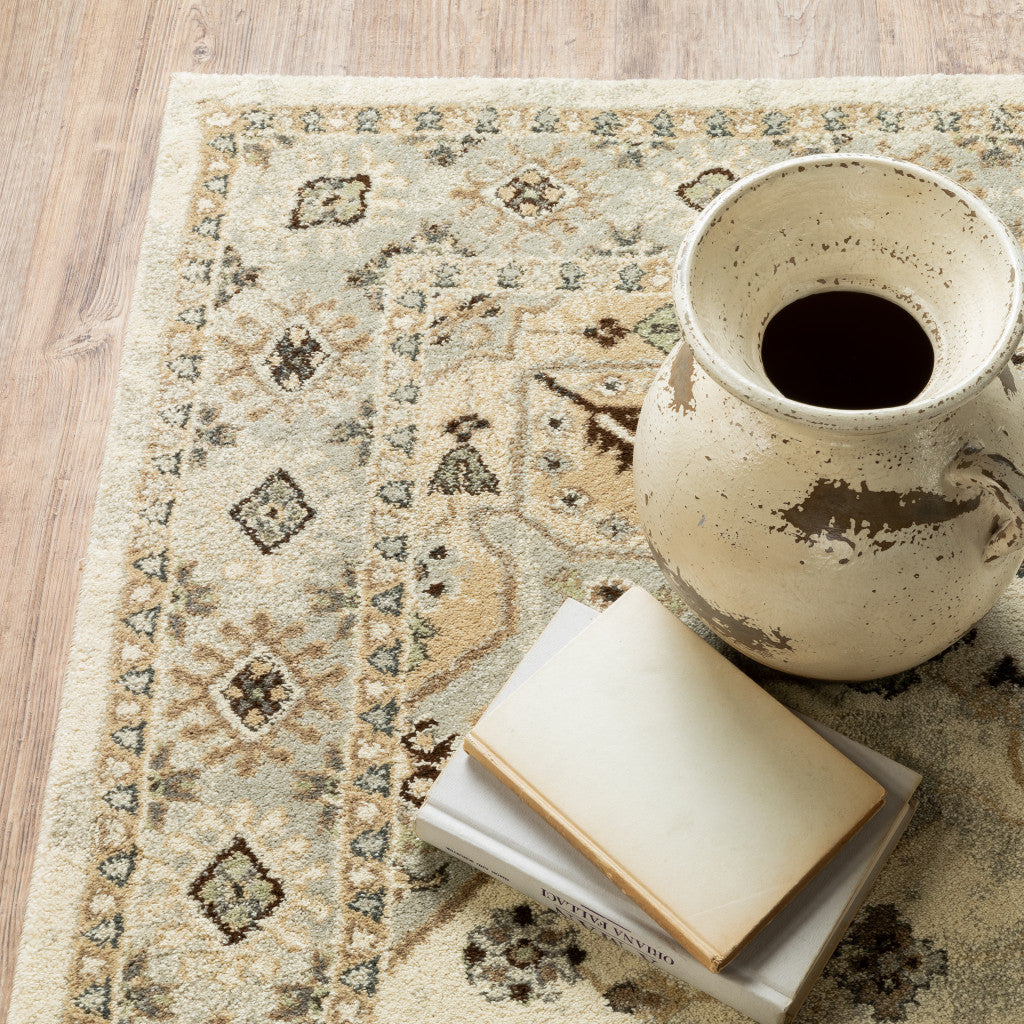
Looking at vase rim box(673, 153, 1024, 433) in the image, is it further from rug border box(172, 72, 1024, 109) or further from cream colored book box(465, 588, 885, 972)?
rug border box(172, 72, 1024, 109)

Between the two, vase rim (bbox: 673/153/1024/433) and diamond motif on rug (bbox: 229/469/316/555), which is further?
diamond motif on rug (bbox: 229/469/316/555)

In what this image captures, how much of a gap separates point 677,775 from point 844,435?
14.2 inches

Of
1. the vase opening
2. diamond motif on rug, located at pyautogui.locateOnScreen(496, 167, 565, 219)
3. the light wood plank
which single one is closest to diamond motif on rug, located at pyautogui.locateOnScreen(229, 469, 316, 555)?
diamond motif on rug, located at pyautogui.locateOnScreen(496, 167, 565, 219)

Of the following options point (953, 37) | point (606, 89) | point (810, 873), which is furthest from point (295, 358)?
point (953, 37)

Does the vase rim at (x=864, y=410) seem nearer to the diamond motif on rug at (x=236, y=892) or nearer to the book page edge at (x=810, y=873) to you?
the book page edge at (x=810, y=873)

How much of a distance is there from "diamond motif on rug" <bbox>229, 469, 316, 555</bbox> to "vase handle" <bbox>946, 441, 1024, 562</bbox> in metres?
0.69

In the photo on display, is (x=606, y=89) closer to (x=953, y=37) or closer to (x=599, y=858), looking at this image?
(x=953, y=37)

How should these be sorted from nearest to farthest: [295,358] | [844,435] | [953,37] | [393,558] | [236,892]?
[844,435] → [236,892] → [393,558] → [295,358] → [953,37]

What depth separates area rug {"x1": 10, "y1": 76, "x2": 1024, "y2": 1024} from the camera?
1021 mm

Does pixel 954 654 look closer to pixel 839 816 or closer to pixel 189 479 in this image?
pixel 839 816

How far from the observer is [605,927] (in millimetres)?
955

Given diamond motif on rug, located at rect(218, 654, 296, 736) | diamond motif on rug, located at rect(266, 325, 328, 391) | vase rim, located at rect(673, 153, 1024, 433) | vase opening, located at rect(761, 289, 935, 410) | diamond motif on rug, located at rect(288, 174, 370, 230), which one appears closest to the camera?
vase rim, located at rect(673, 153, 1024, 433)

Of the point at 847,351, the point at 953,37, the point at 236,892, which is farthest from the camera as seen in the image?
the point at 953,37

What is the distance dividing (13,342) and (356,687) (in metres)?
0.64
